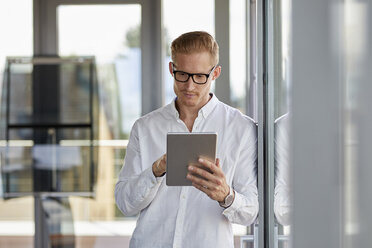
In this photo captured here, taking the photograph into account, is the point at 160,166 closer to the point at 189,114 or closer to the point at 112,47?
the point at 189,114

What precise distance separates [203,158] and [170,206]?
26 centimetres

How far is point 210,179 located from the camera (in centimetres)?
185

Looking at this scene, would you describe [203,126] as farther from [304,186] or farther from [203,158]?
[304,186]

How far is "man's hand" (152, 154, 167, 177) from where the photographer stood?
1.92 metres

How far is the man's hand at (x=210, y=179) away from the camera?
185 cm

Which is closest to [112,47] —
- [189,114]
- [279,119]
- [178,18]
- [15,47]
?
[178,18]

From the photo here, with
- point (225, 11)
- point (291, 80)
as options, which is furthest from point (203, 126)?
point (225, 11)

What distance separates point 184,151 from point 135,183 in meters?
0.24

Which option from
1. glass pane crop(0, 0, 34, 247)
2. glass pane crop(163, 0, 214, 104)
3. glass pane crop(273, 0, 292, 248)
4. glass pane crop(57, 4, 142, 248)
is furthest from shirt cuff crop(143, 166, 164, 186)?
glass pane crop(0, 0, 34, 247)

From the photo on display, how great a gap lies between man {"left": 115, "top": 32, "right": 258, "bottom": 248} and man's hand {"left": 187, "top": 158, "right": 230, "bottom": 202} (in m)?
0.03

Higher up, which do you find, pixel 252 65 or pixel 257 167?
pixel 252 65

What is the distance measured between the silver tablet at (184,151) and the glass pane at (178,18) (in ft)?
7.75

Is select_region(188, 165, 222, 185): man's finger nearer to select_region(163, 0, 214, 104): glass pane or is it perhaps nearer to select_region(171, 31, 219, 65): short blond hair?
select_region(171, 31, 219, 65): short blond hair

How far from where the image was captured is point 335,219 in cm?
93
